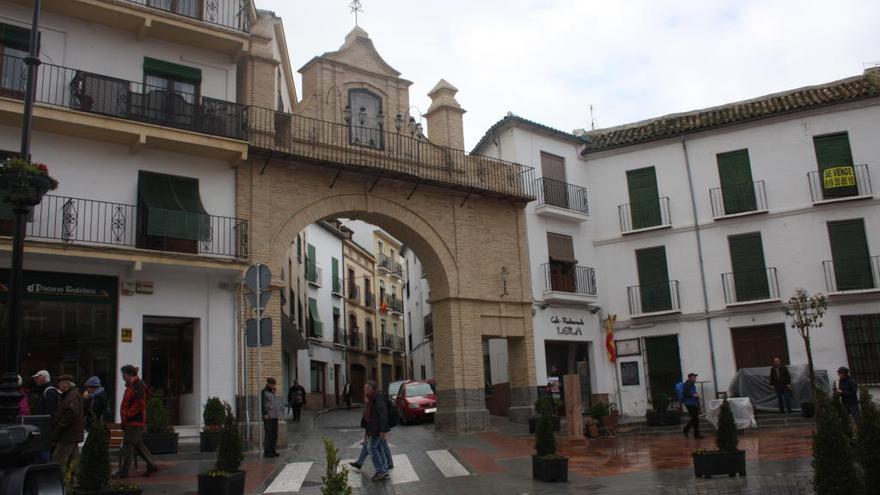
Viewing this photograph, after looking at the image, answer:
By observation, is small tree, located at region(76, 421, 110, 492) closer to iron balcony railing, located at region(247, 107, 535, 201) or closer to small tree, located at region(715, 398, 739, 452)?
small tree, located at region(715, 398, 739, 452)

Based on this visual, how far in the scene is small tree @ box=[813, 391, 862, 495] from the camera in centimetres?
769

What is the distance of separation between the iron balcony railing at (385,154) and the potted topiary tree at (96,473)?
33.8ft

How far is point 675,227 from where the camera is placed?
24250 mm

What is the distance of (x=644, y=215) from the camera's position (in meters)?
24.7

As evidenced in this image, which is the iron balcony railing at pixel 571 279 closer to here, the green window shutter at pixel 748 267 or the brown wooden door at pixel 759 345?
the green window shutter at pixel 748 267

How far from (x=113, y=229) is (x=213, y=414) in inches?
177

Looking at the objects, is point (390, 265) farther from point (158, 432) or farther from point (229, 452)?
point (229, 452)

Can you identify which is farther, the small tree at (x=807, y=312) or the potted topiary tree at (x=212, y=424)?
the small tree at (x=807, y=312)

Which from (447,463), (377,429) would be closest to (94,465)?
(377,429)

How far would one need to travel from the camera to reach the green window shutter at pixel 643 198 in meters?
24.6

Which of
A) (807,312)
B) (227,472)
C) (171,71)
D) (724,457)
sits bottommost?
(724,457)

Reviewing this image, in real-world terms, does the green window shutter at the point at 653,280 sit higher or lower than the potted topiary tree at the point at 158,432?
higher

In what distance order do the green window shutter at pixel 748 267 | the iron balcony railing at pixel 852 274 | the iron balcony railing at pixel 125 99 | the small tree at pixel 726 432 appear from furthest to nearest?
the green window shutter at pixel 748 267 < the iron balcony railing at pixel 852 274 < the iron balcony railing at pixel 125 99 < the small tree at pixel 726 432

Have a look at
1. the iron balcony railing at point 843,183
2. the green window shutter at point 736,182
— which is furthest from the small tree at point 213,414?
the iron balcony railing at point 843,183
